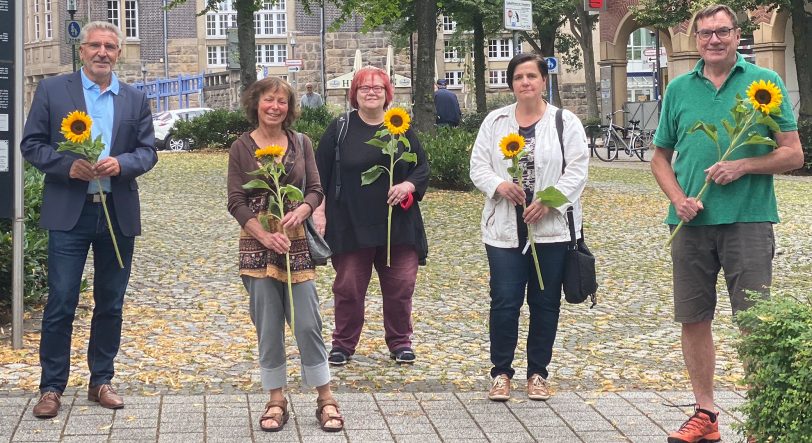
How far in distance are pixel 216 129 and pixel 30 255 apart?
2317 centimetres

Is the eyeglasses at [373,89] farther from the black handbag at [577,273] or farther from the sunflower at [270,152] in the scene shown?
the sunflower at [270,152]

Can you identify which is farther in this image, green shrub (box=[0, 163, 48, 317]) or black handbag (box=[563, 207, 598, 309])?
green shrub (box=[0, 163, 48, 317])

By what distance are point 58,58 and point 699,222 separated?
65.1m

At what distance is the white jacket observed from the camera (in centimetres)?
656

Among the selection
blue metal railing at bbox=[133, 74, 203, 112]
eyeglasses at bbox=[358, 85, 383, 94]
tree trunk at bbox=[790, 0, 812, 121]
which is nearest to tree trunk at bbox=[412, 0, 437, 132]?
tree trunk at bbox=[790, 0, 812, 121]

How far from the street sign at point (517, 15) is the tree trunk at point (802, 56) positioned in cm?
847

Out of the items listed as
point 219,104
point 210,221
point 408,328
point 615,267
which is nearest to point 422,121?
point 210,221

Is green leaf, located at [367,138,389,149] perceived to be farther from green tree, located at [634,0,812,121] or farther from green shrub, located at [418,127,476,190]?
green tree, located at [634,0,812,121]

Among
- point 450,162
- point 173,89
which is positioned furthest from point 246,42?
point 173,89

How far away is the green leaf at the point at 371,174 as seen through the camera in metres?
7.21

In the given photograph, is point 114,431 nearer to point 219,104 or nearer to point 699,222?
point 699,222

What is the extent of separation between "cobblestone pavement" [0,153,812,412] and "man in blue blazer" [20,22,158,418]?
1.92 feet

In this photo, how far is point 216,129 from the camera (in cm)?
3186

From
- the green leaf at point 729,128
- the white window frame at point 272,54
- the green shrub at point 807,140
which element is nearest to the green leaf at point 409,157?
→ the green leaf at point 729,128
